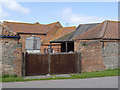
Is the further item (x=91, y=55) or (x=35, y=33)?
(x=35, y=33)

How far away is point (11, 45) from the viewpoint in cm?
1204

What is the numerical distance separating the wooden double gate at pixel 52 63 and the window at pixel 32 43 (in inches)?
758

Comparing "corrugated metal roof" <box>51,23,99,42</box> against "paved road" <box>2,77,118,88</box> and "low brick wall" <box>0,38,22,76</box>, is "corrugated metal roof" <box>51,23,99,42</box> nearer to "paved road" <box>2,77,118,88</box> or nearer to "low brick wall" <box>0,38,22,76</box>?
"low brick wall" <box>0,38,22,76</box>

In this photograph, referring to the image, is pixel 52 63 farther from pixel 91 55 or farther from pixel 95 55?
pixel 95 55

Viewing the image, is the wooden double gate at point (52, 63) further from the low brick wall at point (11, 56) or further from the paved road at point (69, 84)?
the paved road at point (69, 84)

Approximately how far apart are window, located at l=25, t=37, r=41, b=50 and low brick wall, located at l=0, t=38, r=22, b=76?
19485 mm

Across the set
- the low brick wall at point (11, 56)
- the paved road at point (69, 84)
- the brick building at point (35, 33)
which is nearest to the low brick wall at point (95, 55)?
→ the paved road at point (69, 84)

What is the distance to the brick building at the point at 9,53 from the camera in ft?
38.8

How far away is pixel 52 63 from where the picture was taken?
13070 millimetres

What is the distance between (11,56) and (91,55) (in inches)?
283

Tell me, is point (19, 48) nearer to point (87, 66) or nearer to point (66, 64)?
point (66, 64)

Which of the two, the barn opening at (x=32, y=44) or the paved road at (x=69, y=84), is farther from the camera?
the barn opening at (x=32, y=44)

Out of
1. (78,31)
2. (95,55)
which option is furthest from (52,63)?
(78,31)

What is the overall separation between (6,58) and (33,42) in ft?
66.7
